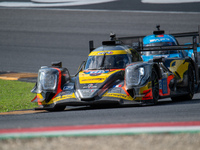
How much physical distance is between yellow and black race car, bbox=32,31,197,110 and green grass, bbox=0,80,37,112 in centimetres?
120

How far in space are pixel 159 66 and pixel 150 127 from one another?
4649 mm

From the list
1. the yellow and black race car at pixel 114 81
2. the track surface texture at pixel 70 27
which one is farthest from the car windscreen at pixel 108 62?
the track surface texture at pixel 70 27

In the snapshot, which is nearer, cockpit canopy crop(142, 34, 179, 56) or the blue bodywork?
the blue bodywork

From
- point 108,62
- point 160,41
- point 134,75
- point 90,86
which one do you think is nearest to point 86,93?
point 90,86

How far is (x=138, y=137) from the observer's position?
4.33 m

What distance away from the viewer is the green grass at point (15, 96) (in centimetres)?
1014

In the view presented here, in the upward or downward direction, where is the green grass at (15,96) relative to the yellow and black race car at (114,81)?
downward

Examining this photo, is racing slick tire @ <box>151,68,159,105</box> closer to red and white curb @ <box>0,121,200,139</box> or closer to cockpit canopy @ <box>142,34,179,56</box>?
red and white curb @ <box>0,121,200,139</box>

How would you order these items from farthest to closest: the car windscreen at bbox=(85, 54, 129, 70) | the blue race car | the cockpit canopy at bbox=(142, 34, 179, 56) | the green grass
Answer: the cockpit canopy at bbox=(142, 34, 179, 56) → the blue race car → the green grass → the car windscreen at bbox=(85, 54, 129, 70)

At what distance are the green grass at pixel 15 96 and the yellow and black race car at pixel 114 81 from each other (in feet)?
3.95

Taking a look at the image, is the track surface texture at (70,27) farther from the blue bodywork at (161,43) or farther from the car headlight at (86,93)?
the car headlight at (86,93)

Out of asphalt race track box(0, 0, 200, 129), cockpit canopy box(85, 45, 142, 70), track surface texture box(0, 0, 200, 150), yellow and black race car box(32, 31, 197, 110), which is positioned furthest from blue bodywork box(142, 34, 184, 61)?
asphalt race track box(0, 0, 200, 129)

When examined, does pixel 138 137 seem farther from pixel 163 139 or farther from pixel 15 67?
pixel 15 67

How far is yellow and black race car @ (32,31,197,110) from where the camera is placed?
27.3 ft
